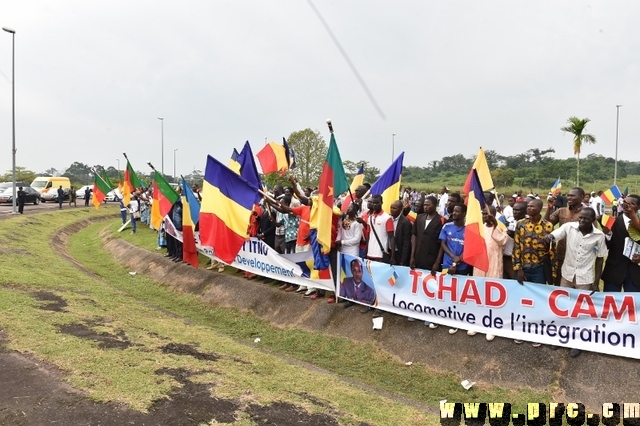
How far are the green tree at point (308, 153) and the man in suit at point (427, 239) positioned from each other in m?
35.4

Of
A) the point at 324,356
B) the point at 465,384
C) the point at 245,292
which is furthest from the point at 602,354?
the point at 245,292

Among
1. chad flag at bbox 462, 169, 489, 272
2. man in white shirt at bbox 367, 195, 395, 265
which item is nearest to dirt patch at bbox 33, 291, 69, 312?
man in white shirt at bbox 367, 195, 395, 265

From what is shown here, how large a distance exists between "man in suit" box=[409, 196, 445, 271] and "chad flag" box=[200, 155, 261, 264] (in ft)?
10.8

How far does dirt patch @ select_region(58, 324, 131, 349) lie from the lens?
675cm

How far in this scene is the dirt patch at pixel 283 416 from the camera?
4914 millimetres

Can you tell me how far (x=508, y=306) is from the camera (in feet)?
23.9

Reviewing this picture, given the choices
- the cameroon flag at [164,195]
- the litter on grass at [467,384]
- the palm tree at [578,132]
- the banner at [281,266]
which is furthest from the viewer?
the palm tree at [578,132]

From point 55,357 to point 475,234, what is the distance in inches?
226

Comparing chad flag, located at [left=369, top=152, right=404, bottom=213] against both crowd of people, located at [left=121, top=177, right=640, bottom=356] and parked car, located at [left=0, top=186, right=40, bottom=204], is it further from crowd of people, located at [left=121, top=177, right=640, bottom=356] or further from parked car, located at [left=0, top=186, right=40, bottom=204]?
parked car, located at [left=0, top=186, right=40, bottom=204]

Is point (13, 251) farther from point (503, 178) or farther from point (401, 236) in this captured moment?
point (503, 178)

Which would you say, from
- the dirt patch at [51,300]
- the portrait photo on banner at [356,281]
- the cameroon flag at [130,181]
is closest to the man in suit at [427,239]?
the portrait photo on banner at [356,281]

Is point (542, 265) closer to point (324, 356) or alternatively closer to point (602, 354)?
point (602, 354)

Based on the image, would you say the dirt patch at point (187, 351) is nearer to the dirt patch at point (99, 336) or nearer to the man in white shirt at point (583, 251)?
the dirt patch at point (99, 336)

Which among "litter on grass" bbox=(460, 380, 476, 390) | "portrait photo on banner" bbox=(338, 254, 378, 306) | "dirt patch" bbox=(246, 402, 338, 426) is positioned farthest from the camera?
"portrait photo on banner" bbox=(338, 254, 378, 306)
